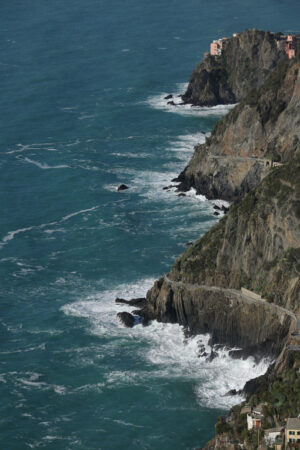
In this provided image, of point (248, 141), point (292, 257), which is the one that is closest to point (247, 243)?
point (292, 257)

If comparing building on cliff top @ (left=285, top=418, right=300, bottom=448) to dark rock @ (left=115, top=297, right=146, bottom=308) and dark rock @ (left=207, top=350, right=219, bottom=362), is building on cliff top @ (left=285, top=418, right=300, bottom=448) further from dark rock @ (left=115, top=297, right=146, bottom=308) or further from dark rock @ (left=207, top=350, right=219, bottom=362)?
dark rock @ (left=115, top=297, right=146, bottom=308)

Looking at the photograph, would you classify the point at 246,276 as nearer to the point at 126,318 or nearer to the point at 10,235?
the point at 126,318

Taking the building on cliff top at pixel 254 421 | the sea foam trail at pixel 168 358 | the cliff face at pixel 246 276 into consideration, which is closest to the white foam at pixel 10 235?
the sea foam trail at pixel 168 358

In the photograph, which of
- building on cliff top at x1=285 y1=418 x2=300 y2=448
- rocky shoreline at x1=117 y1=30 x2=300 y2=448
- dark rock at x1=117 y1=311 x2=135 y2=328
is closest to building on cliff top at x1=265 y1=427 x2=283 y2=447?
building on cliff top at x1=285 y1=418 x2=300 y2=448

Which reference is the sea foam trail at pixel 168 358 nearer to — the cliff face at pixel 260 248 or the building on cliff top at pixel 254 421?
the cliff face at pixel 260 248

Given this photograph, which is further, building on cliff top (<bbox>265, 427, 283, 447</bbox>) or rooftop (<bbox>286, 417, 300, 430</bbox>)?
building on cliff top (<bbox>265, 427, 283, 447</bbox>)

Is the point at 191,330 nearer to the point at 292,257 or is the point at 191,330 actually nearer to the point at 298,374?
the point at 292,257
